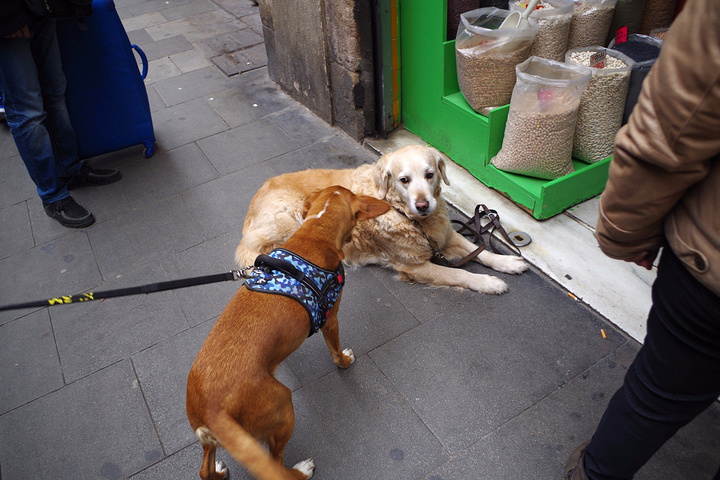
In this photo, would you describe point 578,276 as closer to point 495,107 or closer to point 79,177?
point 495,107

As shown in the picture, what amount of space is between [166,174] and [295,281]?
2.84 m

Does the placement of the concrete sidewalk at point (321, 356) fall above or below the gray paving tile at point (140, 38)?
below

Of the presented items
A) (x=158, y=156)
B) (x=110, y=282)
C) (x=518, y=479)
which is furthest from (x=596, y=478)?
(x=158, y=156)

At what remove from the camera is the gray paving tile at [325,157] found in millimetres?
4219

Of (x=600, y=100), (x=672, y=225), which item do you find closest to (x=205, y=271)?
(x=672, y=225)

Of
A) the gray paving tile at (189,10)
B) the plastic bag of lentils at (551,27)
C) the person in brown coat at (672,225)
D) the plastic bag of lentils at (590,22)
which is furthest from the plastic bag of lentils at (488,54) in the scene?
the gray paving tile at (189,10)

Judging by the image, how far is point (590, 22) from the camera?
3.33m

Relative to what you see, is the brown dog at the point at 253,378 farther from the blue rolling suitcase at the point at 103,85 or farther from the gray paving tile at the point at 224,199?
the blue rolling suitcase at the point at 103,85

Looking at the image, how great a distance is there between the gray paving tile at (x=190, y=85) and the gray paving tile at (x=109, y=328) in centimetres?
302

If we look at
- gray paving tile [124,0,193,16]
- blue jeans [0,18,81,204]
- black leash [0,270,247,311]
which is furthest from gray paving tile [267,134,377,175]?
gray paving tile [124,0,193,16]

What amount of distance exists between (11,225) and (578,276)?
4408 millimetres

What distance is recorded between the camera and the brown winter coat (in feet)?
3.18

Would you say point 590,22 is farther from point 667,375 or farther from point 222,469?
point 222,469

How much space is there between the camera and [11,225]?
12.9 ft
